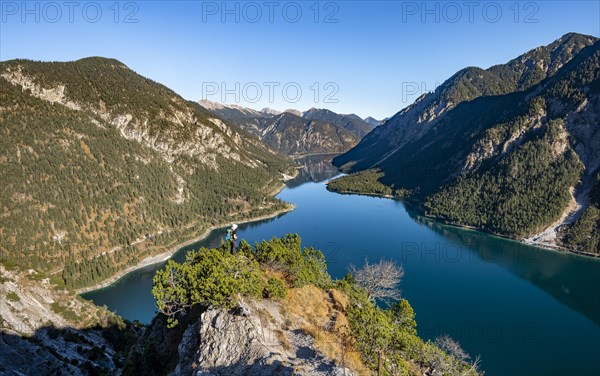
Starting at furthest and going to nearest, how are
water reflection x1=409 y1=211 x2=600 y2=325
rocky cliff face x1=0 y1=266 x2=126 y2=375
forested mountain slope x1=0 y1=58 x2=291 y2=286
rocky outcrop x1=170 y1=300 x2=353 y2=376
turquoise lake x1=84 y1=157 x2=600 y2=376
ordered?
forested mountain slope x1=0 y1=58 x2=291 y2=286 → water reflection x1=409 y1=211 x2=600 y2=325 → turquoise lake x1=84 y1=157 x2=600 y2=376 → rocky cliff face x1=0 y1=266 x2=126 y2=375 → rocky outcrop x1=170 y1=300 x2=353 y2=376

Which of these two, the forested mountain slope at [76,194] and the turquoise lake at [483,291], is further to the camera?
the forested mountain slope at [76,194]

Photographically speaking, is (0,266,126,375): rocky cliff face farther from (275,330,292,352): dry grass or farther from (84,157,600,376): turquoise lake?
(275,330,292,352): dry grass

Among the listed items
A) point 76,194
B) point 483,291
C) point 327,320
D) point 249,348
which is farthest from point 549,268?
point 76,194

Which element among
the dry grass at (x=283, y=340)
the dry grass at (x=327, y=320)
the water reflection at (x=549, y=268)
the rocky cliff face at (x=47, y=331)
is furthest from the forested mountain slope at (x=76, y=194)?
the water reflection at (x=549, y=268)

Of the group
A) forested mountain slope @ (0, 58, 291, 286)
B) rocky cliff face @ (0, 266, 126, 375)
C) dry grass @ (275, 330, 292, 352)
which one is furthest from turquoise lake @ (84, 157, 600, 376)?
dry grass @ (275, 330, 292, 352)

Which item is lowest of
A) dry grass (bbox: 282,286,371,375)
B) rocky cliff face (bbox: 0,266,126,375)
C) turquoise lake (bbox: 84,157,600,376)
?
turquoise lake (bbox: 84,157,600,376)

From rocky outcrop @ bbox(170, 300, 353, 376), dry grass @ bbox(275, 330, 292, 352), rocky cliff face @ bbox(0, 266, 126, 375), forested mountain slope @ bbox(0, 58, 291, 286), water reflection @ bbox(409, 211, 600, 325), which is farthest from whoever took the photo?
forested mountain slope @ bbox(0, 58, 291, 286)

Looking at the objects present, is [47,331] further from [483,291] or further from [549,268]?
[549,268]

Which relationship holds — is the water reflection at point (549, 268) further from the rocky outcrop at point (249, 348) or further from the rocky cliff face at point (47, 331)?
the rocky cliff face at point (47, 331)

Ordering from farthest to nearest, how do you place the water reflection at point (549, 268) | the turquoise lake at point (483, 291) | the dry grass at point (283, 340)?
the water reflection at point (549, 268) → the turquoise lake at point (483, 291) → the dry grass at point (283, 340)

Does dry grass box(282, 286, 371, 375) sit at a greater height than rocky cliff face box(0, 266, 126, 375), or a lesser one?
greater
